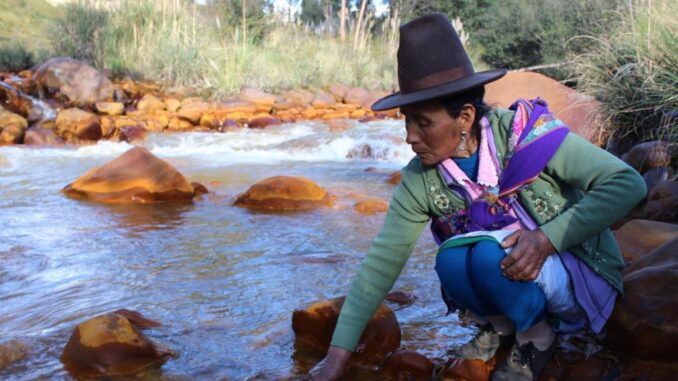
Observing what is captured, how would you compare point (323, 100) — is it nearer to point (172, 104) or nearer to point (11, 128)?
point (172, 104)

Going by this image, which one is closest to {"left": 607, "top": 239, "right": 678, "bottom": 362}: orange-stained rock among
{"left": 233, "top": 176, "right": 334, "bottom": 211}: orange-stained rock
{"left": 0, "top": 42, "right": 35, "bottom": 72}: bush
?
{"left": 233, "top": 176, "right": 334, "bottom": 211}: orange-stained rock

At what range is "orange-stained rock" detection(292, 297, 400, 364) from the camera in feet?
7.47

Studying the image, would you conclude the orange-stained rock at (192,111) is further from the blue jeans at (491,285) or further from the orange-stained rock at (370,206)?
the blue jeans at (491,285)

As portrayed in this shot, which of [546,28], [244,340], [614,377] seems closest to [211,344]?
Result: [244,340]

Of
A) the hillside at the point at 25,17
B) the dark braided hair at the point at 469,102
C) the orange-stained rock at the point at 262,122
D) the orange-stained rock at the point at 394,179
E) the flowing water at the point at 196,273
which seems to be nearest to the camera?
the dark braided hair at the point at 469,102

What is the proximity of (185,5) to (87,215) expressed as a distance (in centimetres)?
1136

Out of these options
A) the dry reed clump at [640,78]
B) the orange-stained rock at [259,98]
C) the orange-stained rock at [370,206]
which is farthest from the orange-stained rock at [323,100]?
the orange-stained rock at [370,206]

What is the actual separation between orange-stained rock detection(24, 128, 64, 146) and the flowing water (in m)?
2.54

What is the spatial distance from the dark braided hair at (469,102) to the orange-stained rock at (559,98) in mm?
3263

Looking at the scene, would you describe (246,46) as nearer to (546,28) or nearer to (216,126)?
(216,126)

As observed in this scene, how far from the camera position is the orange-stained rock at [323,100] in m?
14.3

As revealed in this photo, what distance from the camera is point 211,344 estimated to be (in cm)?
244

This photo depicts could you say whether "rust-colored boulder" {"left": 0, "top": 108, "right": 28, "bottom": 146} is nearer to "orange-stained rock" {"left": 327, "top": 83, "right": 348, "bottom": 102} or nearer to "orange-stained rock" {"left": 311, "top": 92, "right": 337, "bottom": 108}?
"orange-stained rock" {"left": 311, "top": 92, "right": 337, "bottom": 108}

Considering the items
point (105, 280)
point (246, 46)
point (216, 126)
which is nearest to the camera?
point (105, 280)
